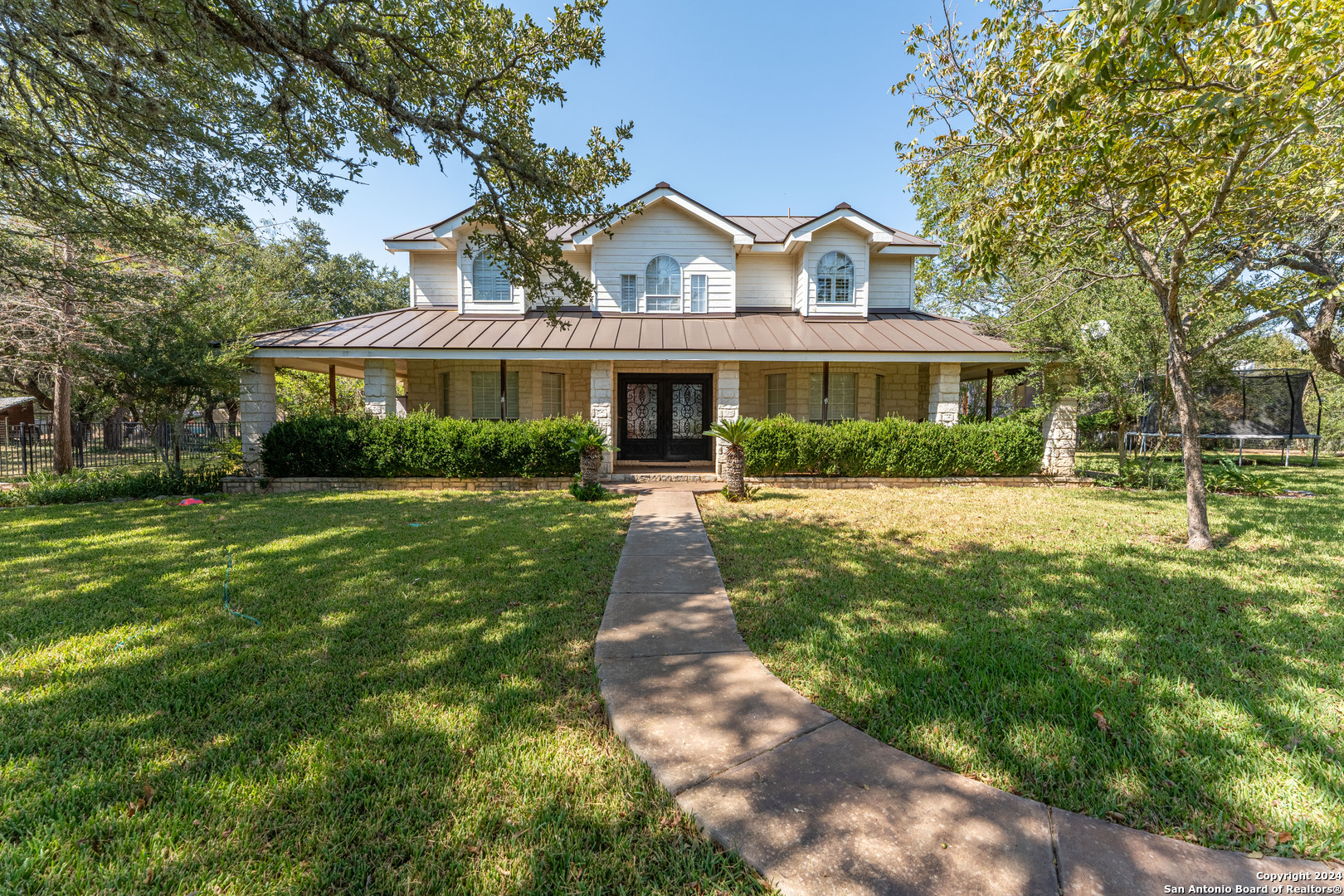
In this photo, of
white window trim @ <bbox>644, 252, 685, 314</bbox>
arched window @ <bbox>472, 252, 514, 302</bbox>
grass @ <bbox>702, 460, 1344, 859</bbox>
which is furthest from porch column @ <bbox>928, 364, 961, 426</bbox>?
arched window @ <bbox>472, 252, 514, 302</bbox>

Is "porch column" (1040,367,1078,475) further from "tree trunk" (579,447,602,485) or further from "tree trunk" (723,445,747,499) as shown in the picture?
"tree trunk" (579,447,602,485)

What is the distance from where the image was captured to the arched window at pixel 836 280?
1364 centimetres

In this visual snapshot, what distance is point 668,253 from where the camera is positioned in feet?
44.5

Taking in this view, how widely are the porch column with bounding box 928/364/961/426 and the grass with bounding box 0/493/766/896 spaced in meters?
10.1

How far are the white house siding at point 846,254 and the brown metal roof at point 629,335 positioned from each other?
460mm

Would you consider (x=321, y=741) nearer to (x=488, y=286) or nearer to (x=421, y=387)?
(x=488, y=286)

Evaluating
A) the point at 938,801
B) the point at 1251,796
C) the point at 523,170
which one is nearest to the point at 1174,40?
the point at 1251,796

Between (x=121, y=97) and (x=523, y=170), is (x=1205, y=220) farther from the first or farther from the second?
(x=121, y=97)

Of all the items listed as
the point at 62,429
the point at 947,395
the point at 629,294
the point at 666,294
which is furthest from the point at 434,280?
the point at 947,395

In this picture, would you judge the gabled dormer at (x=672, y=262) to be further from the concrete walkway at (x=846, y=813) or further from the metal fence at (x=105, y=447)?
the concrete walkway at (x=846, y=813)

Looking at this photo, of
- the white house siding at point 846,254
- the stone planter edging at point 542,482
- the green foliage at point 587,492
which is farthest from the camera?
the white house siding at point 846,254

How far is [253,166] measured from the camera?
309 inches

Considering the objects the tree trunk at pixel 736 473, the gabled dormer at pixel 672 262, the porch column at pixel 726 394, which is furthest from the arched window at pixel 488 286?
the tree trunk at pixel 736 473

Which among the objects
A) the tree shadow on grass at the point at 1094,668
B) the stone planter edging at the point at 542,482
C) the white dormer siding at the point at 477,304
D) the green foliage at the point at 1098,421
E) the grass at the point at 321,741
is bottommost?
the grass at the point at 321,741
